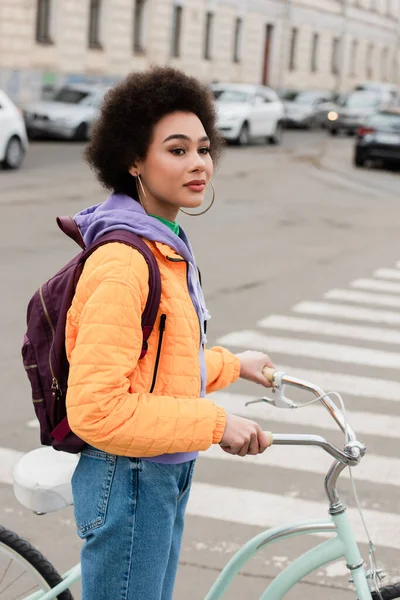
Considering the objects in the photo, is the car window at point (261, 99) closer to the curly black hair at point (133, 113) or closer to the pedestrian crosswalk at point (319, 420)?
the pedestrian crosswalk at point (319, 420)

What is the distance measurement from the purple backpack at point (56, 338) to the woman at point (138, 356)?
30mm

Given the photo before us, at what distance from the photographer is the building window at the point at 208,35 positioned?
141ft

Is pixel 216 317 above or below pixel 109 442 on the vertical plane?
below

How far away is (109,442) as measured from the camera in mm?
2402

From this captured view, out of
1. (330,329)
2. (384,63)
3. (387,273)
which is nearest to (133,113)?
(330,329)

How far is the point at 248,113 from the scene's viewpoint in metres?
29.3

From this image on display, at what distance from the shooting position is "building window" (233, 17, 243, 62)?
4619 centimetres

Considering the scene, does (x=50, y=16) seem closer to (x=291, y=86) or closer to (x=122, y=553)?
(x=291, y=86)

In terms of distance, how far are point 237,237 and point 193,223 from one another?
124cm

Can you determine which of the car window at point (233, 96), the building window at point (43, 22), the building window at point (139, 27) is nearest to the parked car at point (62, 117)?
the car window at point (233, 96)

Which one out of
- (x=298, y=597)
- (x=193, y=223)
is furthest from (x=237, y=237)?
(x=298, y=597)

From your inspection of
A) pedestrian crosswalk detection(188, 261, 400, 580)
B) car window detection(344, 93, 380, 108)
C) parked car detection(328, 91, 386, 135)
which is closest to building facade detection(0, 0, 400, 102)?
parked car detection(328, 91, 386, 135)

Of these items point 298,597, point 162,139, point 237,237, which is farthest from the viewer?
point 237,237

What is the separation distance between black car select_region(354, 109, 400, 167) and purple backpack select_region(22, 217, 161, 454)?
22.2 meters
